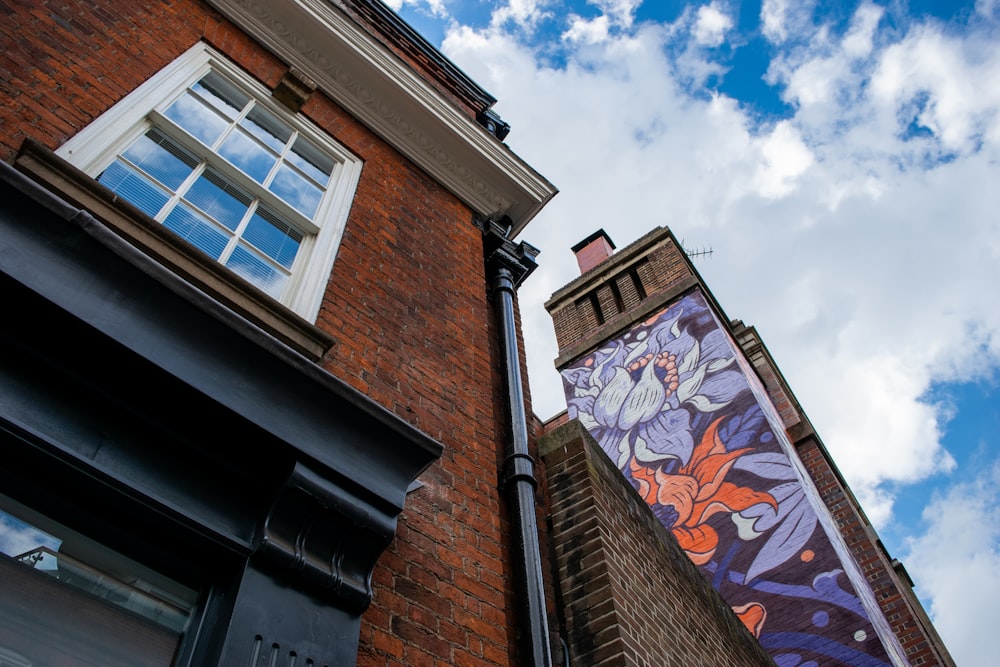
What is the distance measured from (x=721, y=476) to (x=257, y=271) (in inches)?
269

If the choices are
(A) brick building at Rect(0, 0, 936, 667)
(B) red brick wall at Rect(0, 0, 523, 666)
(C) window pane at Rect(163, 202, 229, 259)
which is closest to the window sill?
(A) brick building at Rect(0, 0, 936, 667)

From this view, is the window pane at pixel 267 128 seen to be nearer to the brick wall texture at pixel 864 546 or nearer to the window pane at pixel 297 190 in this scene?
the window pane at pixel 297 190

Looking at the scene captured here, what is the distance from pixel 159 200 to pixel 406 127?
261cm

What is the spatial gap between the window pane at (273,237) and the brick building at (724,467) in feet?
6.61

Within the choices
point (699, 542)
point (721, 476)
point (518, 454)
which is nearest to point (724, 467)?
point (721, 476)

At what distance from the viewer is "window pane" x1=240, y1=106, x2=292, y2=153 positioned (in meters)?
4.92

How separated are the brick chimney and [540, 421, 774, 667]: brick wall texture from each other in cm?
1146

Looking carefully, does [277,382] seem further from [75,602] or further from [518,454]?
[518,454]

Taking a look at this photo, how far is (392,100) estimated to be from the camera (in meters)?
5.98

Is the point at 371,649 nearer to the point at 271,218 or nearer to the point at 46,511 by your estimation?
the point at 46,511

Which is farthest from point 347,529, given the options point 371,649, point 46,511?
point 46,511

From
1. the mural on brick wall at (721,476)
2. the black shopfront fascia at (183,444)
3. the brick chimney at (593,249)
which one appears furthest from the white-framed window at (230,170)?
the brick chimney at (593,249)

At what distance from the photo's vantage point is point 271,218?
443cm

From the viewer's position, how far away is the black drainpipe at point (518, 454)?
3.46 metres
